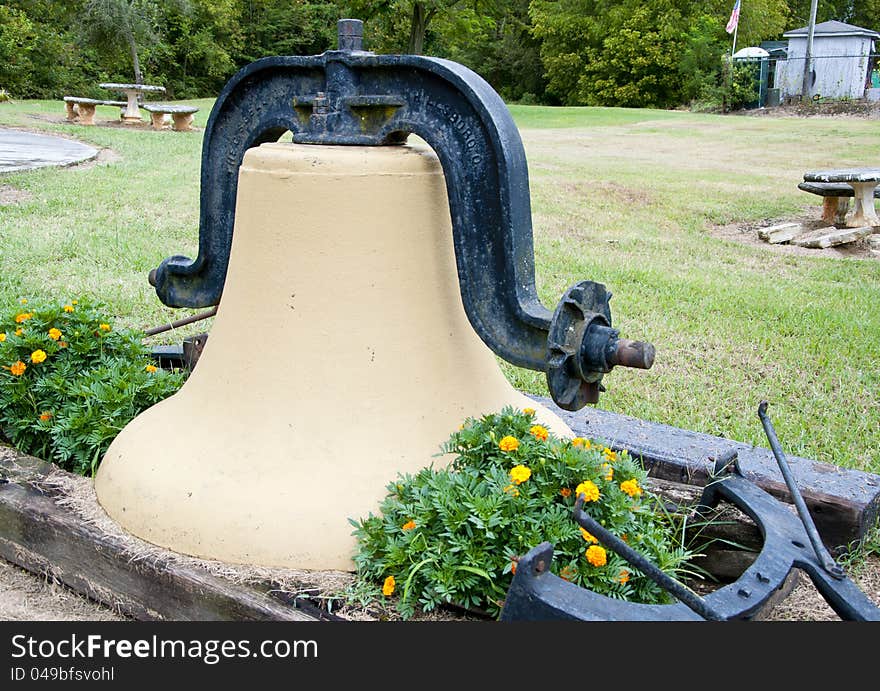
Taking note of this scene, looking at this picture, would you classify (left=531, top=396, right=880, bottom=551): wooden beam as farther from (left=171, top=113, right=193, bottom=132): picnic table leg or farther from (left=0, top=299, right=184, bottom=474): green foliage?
(left=171, top=113, right=193, bottom=132): picnic table leg

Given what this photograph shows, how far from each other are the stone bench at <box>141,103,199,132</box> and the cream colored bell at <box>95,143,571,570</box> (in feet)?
57.3

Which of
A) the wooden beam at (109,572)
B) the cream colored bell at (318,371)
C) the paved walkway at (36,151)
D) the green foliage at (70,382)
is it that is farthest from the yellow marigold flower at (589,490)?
the paved walkway at (36,151)

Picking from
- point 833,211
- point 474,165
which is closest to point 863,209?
point 833,211

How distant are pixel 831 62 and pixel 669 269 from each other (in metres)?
28.6

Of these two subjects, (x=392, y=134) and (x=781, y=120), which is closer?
(x=392, y=134)

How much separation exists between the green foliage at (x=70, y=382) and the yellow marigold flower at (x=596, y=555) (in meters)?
1.63

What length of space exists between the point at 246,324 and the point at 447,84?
847 millimetres

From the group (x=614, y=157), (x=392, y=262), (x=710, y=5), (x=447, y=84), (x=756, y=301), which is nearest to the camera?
(x=447, y=84)

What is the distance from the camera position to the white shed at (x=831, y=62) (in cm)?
3172

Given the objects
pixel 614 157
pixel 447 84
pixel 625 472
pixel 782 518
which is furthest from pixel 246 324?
pixel 614 157

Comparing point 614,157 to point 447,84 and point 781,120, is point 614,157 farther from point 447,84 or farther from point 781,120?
point 447,84

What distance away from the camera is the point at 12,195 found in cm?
967

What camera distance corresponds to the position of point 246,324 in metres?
2.56

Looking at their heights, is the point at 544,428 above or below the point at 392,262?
below
